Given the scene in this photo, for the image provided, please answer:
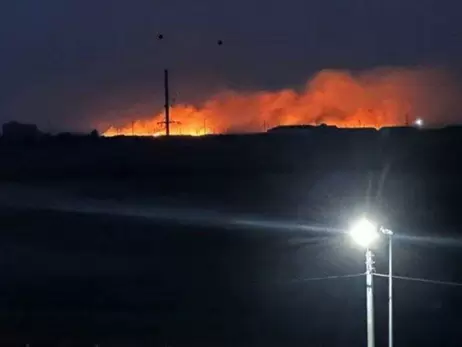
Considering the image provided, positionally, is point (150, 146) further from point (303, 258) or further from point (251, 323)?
point (251, 323)

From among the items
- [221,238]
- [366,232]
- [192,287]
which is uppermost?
[366,232]

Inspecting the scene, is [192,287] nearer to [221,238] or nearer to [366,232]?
[221,238]

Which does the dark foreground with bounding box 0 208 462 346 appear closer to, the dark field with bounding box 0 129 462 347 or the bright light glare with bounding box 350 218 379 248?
the dark field with bounding box 0 129 462 347

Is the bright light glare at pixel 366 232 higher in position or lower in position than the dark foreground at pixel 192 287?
higher

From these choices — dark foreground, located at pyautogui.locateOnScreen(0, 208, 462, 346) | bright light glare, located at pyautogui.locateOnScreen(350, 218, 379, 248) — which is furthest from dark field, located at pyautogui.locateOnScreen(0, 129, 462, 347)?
bright light glare, located at pyautogui.locateOnScreen(350, 218, 379, 248)

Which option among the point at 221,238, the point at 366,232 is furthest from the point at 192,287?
the point at 366,232

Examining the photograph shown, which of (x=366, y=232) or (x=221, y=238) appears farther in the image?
(x=221, y=238)

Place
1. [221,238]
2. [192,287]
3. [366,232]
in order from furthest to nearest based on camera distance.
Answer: [221,238]
[192,287]
[366,232]

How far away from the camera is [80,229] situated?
30812mm

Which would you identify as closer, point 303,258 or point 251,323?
point 251,323

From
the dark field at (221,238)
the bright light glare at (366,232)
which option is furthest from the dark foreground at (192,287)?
the bright light glare at (366,232)

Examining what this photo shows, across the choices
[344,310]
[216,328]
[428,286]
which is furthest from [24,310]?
[428,286]

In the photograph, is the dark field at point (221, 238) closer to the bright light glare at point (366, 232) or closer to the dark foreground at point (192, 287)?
the dark foreground at point (192, 287)

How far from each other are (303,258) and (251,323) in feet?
15.9
